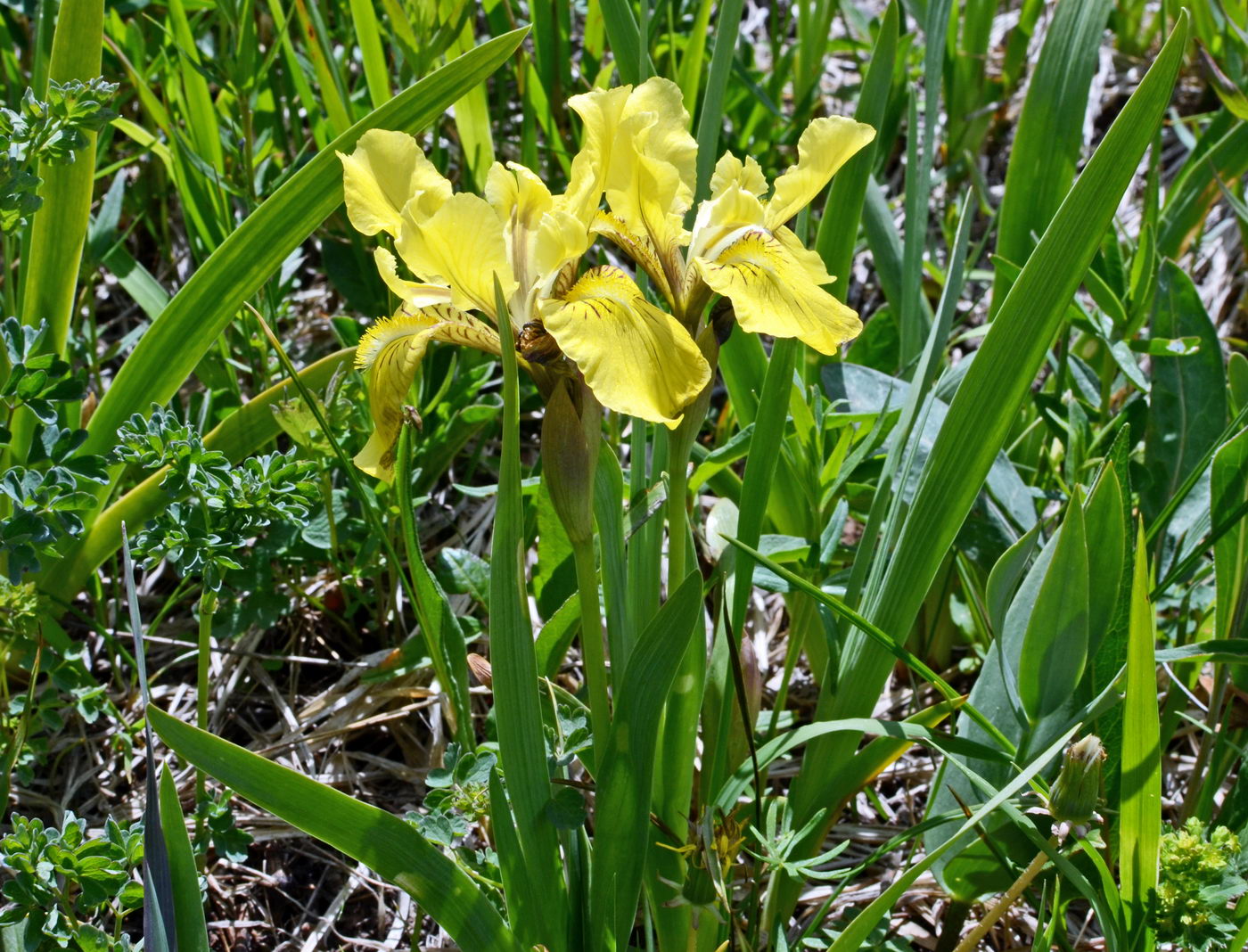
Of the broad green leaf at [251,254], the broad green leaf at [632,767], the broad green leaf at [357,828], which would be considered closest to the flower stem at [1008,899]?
the broad green leaf at [632,767]

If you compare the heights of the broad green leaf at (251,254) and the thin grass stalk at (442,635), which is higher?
the broad green leaf at (251,254)

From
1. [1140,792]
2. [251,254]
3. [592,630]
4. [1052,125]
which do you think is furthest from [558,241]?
[1052,125]

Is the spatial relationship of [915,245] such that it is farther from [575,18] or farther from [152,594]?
[575,18]

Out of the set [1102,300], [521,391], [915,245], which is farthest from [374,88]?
[1102,300]

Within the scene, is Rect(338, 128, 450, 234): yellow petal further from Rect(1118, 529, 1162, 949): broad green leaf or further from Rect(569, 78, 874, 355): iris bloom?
Rect(1118, 529, 1162, 949): broad green leaf

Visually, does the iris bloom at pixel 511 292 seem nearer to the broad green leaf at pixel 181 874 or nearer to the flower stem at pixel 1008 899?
the broad green leaf at pixel 181 874
